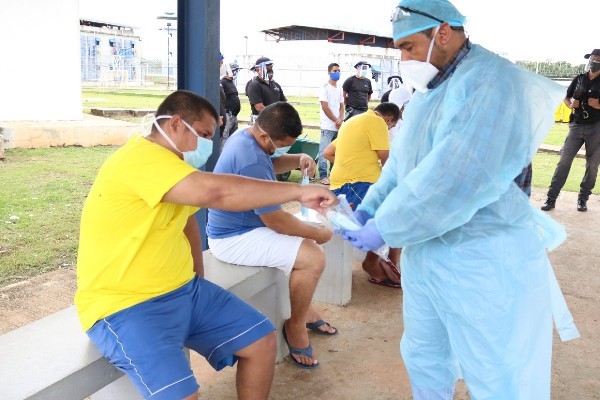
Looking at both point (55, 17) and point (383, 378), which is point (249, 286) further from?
point (55, 17)

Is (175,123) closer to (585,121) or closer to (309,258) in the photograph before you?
(309,258)

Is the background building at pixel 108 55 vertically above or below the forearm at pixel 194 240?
above

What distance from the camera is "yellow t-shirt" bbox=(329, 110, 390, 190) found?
429cm

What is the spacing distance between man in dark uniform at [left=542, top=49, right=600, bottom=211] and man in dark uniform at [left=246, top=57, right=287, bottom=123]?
152 inches

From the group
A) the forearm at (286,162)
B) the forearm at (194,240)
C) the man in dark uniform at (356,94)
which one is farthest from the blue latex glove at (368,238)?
the man in dark uniform at (356,94)

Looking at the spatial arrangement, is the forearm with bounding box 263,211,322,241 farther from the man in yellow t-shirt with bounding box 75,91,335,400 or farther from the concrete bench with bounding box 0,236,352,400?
the man in yellow t-shirt with bounding box 75,91,335,400

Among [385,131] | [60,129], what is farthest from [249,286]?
[60,129]

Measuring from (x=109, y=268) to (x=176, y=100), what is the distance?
701 millimetres

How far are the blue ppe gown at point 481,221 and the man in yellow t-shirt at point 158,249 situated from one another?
1.70 ft

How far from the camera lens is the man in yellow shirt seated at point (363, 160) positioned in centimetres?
429

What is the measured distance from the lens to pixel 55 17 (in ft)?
36.6

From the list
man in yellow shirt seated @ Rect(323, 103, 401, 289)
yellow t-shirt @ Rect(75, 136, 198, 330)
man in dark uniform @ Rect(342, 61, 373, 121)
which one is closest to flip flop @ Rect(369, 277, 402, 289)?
man in yellow shirt seated @ Rect(323, 103, 401, 289)

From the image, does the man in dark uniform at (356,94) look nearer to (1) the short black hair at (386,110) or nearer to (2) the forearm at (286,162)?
(1) the short black hair at (386,110)

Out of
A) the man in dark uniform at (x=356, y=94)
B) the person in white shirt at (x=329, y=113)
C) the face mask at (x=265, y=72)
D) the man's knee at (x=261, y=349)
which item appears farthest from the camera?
the man in dark uniform at (x=356, y=94)
